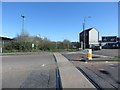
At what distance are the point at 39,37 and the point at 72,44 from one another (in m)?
11.8

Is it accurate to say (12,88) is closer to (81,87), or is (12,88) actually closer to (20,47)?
(81,87)

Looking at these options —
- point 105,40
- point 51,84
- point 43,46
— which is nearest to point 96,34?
point 105,40

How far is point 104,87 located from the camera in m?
9.38

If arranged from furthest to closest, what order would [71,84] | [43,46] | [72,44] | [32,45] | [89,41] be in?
[89,41] < [72,44] < [43,46] < [32,45] < [71,84]

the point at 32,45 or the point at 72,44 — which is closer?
the point at 32,45

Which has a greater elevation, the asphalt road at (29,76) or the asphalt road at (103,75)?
the asphalt road at (103,75)

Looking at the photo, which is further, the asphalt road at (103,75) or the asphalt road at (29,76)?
the asphalt road at (29,76)

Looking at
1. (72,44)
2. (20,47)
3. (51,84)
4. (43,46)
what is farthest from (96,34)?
(51,84)

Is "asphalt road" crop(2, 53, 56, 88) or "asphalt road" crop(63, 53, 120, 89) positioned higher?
"asphalt road" crop(63, 53, 120, 89)

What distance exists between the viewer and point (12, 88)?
935cm

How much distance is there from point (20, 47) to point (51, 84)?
164 feet

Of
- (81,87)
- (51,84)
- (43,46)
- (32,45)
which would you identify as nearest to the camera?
(81,87)

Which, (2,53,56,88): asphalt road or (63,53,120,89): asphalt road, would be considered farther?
(2,53,56,88): asphalt road

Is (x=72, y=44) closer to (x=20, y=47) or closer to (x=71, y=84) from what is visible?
(x=20, y=47)
